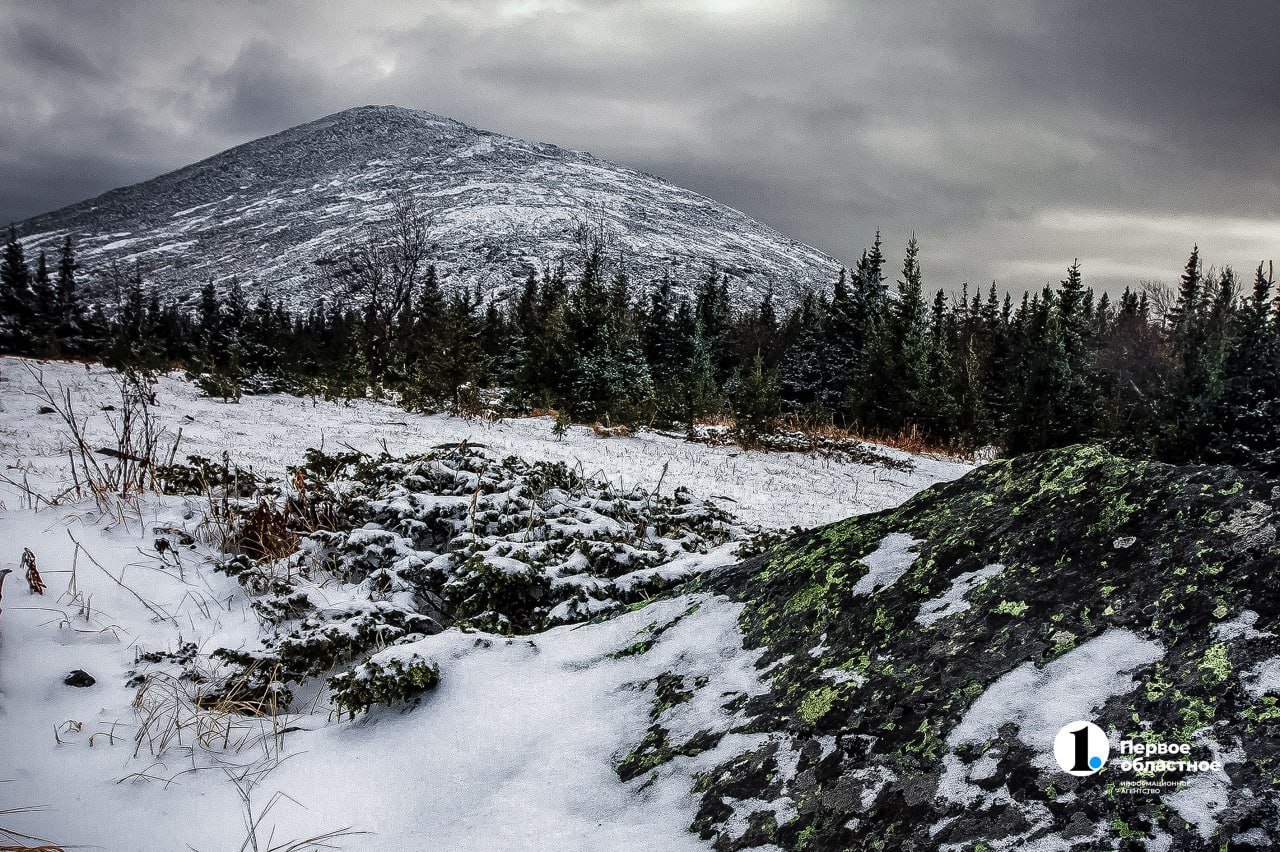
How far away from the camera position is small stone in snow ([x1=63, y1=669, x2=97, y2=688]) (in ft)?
9.13

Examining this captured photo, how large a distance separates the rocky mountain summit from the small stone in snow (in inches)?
93.0

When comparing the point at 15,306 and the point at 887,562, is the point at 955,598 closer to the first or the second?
the point at 887,562

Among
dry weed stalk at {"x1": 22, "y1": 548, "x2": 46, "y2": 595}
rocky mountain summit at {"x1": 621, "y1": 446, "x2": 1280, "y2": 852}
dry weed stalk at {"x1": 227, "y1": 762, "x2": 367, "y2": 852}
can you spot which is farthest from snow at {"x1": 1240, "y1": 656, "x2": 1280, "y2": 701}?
dry weed stalk at {"x1": 22, "y1": 548, "x2": 46, "y2": 595}

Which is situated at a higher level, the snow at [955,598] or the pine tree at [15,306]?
the pine tree at [15,306]

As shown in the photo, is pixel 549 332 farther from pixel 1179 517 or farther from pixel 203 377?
pixel 1179 517

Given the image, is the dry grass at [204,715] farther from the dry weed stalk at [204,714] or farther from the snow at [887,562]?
the snow at [887,562]

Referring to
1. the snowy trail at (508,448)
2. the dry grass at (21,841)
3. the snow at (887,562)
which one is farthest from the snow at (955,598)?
the snowy trail at (508,448)

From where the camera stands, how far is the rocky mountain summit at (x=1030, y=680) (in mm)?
1273

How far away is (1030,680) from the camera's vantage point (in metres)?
1.62

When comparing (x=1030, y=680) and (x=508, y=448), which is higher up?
(x=1030, y=680)

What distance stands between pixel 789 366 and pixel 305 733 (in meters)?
32.0

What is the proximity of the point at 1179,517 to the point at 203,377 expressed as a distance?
2051cm

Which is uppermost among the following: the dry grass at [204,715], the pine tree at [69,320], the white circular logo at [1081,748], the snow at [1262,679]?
the pine tree at [69,320]

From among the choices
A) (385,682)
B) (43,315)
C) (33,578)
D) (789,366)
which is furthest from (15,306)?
(385,682)
